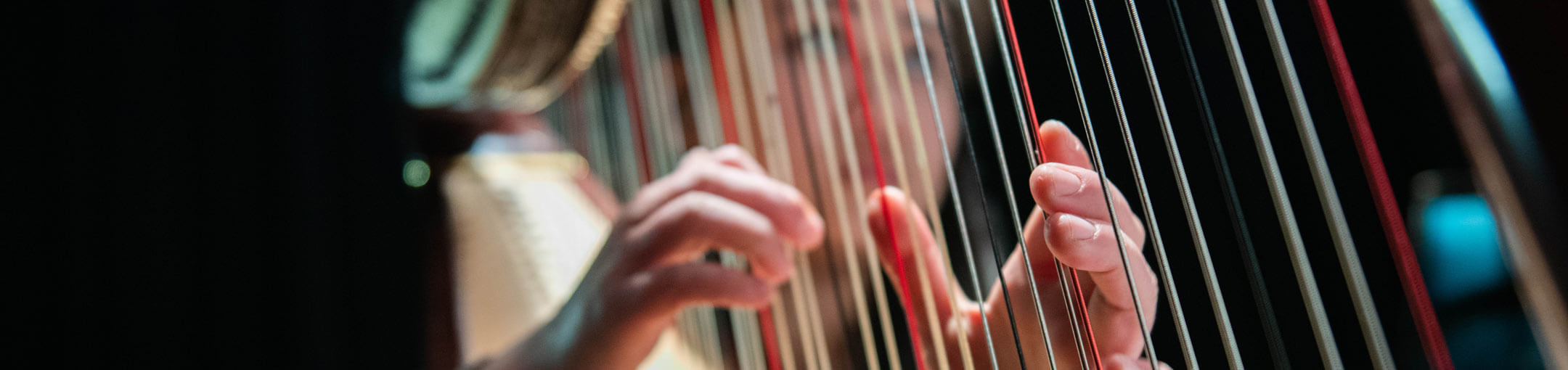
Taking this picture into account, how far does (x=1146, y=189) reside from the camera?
227mm

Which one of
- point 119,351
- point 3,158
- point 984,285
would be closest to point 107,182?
point 3,158

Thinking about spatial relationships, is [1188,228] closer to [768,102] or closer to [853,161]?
[853,161]

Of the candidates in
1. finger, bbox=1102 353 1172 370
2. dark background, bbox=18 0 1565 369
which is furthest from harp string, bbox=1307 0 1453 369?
dark background, bbox=18 0 1565 369

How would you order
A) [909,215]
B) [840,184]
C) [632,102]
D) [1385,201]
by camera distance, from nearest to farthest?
1. [1385,201]
2. [909,215]
3. [840,184]
4. [632,102]

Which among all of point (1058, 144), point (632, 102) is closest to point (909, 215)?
point (1058, 144)

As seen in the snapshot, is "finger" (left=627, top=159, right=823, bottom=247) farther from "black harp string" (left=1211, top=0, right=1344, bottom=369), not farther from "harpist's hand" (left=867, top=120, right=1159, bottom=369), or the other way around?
"black harp string" (left=1211, top=0, right=1344, bottom=369)

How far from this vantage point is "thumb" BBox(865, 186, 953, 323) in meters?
0.38

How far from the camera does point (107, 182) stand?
0.97 meters

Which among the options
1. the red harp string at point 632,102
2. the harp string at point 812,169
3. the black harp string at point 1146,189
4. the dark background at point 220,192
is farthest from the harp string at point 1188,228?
the dark background at point 220,192

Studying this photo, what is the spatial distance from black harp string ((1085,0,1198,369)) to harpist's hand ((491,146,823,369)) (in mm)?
318

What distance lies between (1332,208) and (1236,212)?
0.02 meters

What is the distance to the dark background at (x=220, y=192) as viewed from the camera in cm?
96

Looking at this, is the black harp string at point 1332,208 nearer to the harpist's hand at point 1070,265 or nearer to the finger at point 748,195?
the harpist's hand at point 1070,265

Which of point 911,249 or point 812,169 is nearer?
point 911,249
